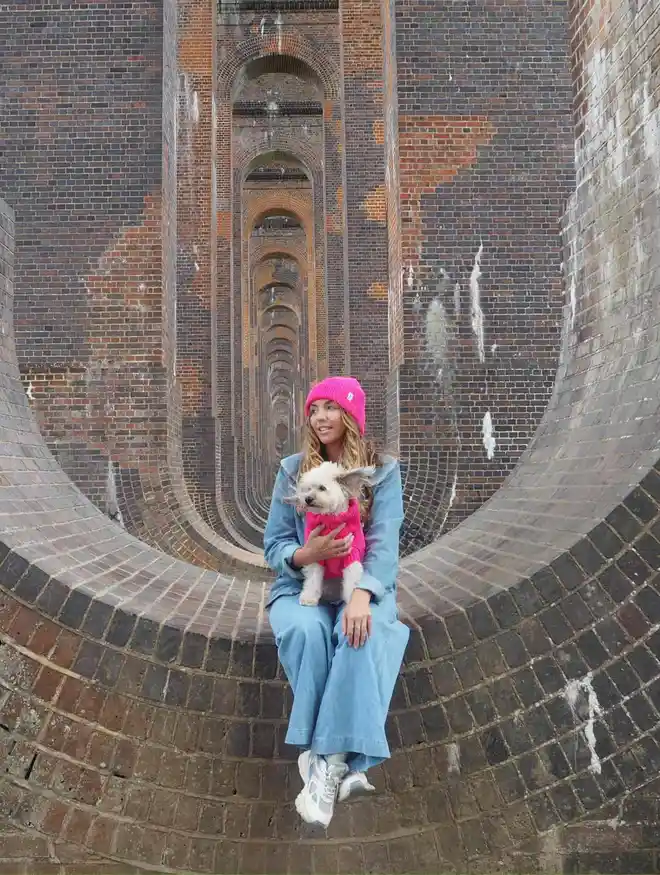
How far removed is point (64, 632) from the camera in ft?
11.0

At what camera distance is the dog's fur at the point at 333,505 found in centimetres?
277

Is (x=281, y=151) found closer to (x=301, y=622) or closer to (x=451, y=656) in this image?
(x=451, y=656)

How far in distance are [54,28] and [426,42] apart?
157 inches

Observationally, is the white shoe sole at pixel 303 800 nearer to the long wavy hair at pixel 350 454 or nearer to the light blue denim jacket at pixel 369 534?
the light blue denim jacket at pixel 369 534

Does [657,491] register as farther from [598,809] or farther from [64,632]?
[64,632]

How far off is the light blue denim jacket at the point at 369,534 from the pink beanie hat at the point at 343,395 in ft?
0.65

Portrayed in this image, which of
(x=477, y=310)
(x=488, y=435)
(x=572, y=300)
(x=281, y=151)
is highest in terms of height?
(x=281, y=151)

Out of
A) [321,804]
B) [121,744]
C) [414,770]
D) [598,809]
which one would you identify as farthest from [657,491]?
[121,744]

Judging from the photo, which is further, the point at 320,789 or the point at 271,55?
the point at 271,55

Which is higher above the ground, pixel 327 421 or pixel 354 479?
pixel 327 421

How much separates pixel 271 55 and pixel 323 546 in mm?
17983

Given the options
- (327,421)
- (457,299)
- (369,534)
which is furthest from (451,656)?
(457,299)

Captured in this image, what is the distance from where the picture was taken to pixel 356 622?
8.70ft

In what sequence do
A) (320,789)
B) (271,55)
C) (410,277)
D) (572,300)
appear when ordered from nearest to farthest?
(320,789) < (572,300) < (410,277) < (271,55)
